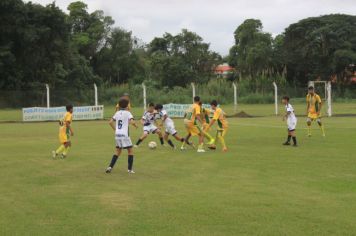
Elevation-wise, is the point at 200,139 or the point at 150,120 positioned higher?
the point at 150,120

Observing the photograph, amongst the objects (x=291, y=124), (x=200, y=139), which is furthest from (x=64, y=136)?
(x=291, y=124)

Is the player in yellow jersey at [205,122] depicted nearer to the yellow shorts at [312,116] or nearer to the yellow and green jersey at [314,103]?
the yellow and green jersey at [314,103]

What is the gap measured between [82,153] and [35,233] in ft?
28.9

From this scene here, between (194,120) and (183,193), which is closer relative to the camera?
(183,193)

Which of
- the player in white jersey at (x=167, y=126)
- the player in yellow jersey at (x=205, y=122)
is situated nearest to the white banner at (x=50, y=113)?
the player in white jersey at (x=167, y=126)

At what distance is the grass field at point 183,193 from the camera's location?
7102mm

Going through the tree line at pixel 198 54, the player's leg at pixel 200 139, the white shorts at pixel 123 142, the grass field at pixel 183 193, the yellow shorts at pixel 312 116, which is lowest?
the grass field at pixel 183 193

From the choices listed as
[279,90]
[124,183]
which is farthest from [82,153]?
[279,90]

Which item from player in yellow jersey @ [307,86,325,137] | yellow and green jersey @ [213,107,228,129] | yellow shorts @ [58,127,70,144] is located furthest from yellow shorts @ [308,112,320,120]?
yellow shorts @ [58,127,70,144]

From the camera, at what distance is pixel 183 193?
364 inches

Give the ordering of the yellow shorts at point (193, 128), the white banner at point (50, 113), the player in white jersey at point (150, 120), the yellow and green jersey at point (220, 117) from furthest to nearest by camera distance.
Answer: the white banner at point (50, 113)
the player in white jersey at point (150, 120)
the yellow shorts at point (193, 128)
the yellow and green jersey at point (220, 117)

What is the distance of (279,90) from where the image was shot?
4250 centimetres

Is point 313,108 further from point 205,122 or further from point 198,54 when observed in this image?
point 198,54

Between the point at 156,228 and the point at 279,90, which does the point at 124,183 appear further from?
the point at 279,90
